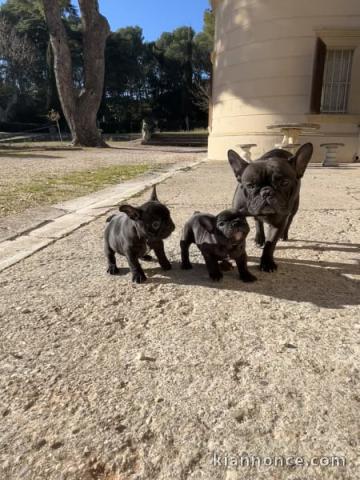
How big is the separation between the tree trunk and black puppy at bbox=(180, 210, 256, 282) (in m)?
22.1

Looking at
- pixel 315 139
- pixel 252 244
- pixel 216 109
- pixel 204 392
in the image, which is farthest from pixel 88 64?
pixel 204 392

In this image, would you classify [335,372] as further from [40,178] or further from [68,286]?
[40,178]

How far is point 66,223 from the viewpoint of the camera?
162 inches

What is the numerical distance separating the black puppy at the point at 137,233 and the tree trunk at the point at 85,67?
861 inches

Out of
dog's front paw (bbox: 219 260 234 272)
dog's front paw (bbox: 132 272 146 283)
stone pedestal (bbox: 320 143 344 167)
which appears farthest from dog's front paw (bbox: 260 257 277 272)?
stone pedestal (bbox: 320 143 344 167)

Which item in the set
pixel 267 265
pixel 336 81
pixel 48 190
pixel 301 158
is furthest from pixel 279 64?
pixel 267 265

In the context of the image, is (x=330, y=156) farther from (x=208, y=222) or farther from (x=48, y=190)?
(x=208, y=222)

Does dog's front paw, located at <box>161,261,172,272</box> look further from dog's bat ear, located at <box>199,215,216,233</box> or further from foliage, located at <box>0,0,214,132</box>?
foliage, located at <box>0,0,214,132</box>

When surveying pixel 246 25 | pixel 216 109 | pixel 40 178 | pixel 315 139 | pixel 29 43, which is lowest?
pixel 40 178

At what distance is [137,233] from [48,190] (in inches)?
184

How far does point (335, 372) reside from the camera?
1530 millimetres

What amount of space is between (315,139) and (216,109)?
432cm

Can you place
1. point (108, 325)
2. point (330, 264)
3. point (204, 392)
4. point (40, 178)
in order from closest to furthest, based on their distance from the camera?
1. point (204, 392)
2. point (108, 325)
3. point (330, 264)
4. point (40, 178)

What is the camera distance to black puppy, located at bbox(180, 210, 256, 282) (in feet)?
7.48
